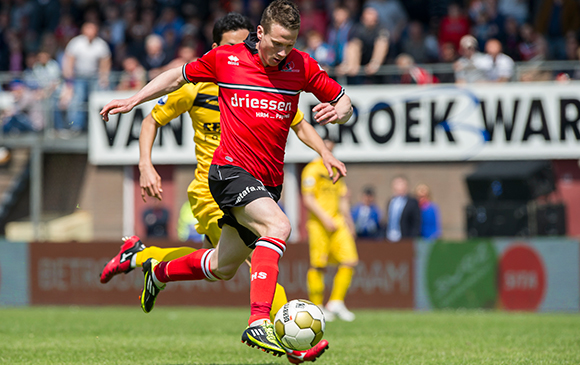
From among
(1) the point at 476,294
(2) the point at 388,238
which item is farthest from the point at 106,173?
(1) the point at 476,294

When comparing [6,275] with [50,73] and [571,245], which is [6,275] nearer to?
[50,73]

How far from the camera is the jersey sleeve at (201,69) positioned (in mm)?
5463

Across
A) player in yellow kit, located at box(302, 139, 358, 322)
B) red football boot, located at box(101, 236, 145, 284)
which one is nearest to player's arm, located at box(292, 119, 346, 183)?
red football boot, located at box(101, 236, 145, 284)

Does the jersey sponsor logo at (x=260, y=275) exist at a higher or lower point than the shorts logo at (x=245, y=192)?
lower

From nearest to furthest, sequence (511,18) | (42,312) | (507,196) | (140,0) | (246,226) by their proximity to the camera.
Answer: (246,226) < (42,312) < (507,196) < (511,18) < (140,0)

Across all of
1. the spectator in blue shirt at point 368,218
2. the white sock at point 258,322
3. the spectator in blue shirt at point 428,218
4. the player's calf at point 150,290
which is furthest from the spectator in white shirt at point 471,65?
the white sock at point 258,322

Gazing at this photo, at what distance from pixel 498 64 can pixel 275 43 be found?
10102 mm

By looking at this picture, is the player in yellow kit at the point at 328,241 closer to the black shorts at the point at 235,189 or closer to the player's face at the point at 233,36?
the player's face at the point at 233,36

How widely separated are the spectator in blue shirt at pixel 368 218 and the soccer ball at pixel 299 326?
9.02 m

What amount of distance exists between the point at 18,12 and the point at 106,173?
5747mm

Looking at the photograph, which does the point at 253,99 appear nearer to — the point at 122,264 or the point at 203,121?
the point at 203,121

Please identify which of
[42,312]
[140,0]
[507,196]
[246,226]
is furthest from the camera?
[140,0]

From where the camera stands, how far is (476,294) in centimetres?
1251

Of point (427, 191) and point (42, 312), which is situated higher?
point (427, 191)
